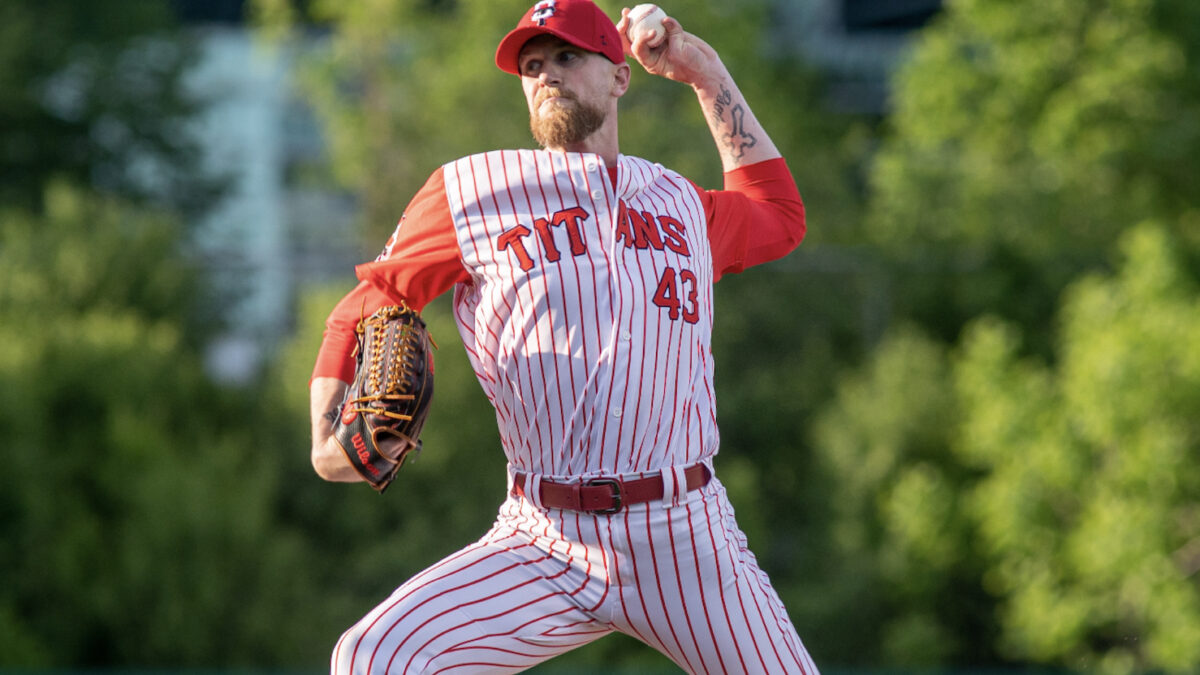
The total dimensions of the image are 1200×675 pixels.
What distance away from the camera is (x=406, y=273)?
296cm

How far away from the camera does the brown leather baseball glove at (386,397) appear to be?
9.31 feet

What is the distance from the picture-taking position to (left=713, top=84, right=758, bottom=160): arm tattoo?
3.45 meters

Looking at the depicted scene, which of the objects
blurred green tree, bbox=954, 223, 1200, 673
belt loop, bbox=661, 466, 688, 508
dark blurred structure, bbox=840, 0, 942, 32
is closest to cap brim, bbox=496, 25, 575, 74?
belt loop, bbox=661, 466, 688, 508

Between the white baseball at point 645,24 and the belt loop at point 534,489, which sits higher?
the white baseball at point 645,24

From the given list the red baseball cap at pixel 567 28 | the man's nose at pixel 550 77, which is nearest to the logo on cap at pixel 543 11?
the red baseball cap at pixel 567 28

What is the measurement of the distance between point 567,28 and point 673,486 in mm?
965

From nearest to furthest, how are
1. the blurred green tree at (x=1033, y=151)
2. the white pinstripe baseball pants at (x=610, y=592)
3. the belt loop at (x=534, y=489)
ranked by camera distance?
the white pinstripe baseball pants at (x=610, y=592)
the belt loop at (x=534, y=489)
the blurred green tree at (x=1033, y=151)

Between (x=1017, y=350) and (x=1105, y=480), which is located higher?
(x=1017, y=350)

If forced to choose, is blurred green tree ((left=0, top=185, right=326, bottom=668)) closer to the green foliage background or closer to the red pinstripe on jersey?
the green foliage background

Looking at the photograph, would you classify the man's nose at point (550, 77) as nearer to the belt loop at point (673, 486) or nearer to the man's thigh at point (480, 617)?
the belt loop at point (673, 486)

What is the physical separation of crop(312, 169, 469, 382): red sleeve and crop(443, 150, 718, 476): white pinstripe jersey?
0.12 feet

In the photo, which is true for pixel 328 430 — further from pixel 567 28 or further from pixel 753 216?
pixel 753 216

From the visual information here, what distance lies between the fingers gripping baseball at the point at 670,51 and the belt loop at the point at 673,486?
904 mm

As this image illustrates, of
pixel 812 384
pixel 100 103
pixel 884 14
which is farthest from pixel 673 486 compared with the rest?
pixel 884 14
